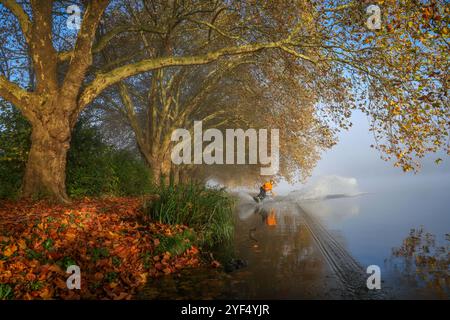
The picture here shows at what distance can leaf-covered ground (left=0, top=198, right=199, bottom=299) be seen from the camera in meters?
5.40

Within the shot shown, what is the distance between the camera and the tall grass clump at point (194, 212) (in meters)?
9.36

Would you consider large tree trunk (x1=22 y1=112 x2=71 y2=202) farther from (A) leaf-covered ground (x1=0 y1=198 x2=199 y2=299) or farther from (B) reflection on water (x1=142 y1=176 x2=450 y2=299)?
(B) reflection on water (x1=142 y1=176 x2=450 y2=299)

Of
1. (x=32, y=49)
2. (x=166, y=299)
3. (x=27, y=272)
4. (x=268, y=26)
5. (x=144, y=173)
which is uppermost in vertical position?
(x=268, y=26)

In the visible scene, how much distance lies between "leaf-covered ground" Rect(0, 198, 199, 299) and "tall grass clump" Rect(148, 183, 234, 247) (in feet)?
1.49

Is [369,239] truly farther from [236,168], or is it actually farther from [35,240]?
[236,168]

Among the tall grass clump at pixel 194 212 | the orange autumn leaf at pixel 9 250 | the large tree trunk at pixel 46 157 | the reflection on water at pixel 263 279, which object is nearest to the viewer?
the reflection on water at pixel 263 279

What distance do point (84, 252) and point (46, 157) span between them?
546 centimetres

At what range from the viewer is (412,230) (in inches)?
456

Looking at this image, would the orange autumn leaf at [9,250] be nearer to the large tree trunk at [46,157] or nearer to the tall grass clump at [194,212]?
the tall grass clump at [194,212]

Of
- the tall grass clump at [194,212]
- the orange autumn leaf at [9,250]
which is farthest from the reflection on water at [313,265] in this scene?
the orange autumn leaf at [9,250]

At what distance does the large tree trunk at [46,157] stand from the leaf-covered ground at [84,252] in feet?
4.26
